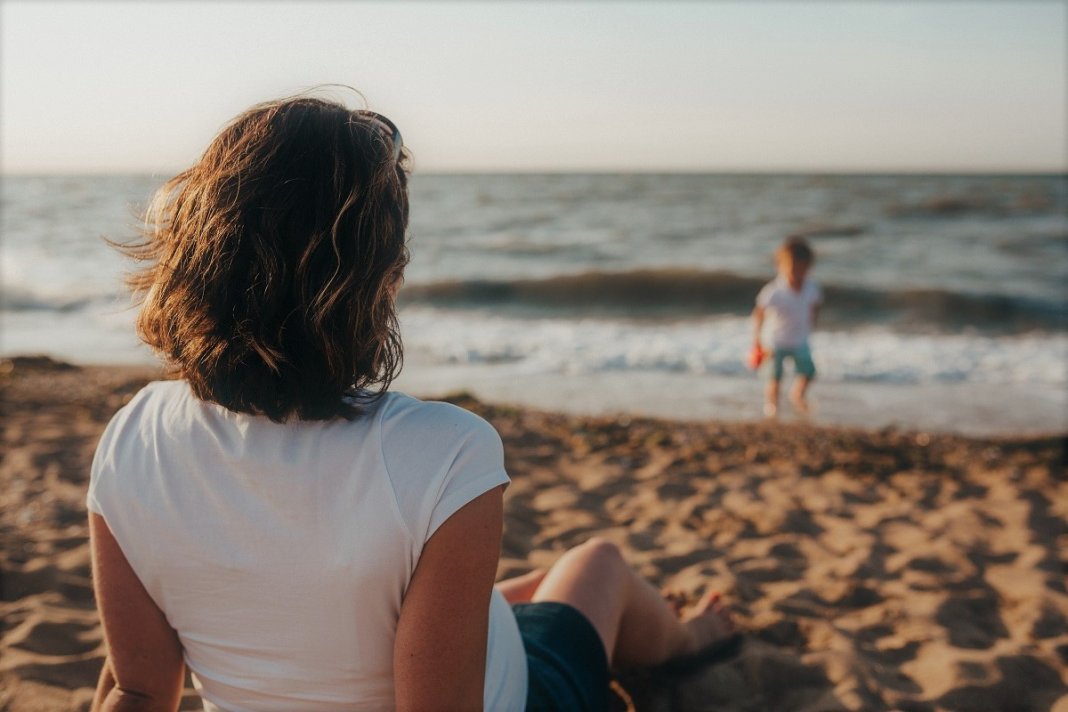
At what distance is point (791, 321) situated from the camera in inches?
278

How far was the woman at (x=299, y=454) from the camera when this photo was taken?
48.1 inches

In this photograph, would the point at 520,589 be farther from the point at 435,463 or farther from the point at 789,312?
the point at 789,312

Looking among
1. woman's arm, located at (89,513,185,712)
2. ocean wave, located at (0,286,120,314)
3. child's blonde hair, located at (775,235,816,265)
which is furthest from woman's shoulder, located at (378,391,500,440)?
ocean wave, located at (0,286,120,314)

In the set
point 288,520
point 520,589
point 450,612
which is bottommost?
point 520,589

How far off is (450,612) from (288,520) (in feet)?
0.91

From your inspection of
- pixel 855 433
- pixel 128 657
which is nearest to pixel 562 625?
pixel 128 657

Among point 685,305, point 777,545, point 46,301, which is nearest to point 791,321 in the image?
point 777,545

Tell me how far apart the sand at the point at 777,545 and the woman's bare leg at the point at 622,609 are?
0.30 ft

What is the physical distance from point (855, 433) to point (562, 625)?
13.3ft

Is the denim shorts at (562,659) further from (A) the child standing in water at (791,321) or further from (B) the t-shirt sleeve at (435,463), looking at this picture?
(A) the child standing in water at (791,321)

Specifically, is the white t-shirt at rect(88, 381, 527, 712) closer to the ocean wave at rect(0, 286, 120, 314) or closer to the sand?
the sand

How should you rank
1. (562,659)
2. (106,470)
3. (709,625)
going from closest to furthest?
(106,470), (562,659), (709,625)

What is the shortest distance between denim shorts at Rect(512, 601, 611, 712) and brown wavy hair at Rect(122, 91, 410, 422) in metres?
0.87

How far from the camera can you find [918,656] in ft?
9.14
